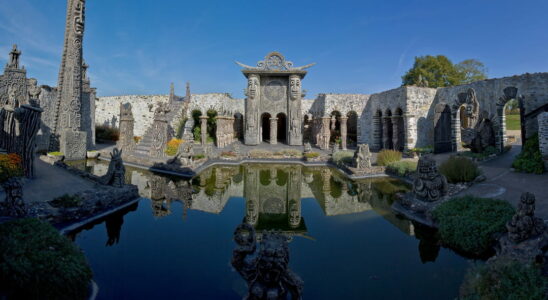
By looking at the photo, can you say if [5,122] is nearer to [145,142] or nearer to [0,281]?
[0,281]

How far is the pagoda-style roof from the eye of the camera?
86.4 feet

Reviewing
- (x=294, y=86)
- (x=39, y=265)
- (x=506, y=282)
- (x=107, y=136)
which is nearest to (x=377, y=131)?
(x=294, y=86)

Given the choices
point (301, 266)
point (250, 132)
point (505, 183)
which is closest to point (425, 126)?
point (505, 183)

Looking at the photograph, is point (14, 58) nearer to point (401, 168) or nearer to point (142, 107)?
point (142, 107)

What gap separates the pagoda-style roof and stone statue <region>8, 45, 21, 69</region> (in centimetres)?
1603

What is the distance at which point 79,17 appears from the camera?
56.3ft

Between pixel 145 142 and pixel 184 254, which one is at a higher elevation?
pixel 145 142

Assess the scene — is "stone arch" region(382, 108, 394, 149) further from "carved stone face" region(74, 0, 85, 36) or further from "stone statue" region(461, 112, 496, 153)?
"carved stone face" region(74, 0, 85, 36)

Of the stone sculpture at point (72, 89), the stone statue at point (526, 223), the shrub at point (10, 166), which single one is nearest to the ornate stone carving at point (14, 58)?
the stone sculpture at point (72, 89)

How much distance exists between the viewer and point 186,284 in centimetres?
426

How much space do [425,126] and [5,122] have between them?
23730mm

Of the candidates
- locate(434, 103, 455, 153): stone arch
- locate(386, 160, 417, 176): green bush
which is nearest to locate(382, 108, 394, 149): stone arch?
locate(434, 103, 455, 153): stone arch

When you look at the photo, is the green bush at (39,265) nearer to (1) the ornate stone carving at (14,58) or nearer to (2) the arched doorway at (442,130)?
(2) the arched doorway at (442,130)

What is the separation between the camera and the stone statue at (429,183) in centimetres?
764
